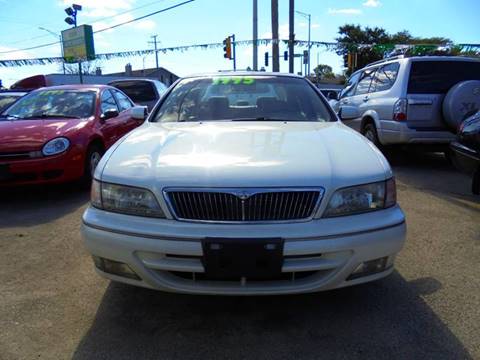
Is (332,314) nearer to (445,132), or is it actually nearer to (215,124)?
(215,124)

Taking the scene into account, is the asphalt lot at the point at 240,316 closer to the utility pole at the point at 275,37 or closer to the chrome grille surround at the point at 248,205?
the chrome grille surround at the point at 248,205

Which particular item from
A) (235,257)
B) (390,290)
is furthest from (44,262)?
(390,290)

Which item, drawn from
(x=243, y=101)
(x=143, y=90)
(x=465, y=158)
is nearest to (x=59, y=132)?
(x=243, y=101)

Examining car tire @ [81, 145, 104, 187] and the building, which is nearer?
car tire @ [81, 145, 104, 187]

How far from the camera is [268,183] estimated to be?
2521mm

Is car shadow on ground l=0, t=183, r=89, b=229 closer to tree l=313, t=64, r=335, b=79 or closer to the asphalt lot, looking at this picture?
the asphalt lot

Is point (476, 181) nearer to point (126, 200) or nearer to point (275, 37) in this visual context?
point (126, 200)

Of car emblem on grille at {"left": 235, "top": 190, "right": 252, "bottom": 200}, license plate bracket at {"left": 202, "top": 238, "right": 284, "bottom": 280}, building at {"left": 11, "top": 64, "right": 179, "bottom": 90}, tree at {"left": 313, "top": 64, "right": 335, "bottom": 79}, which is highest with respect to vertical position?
car emblem on grille at {"left": 235, "top": 190, "right": 252, "bottom": 200}

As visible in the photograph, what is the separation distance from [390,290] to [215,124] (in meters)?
1.77

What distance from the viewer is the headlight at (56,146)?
5.50 meters

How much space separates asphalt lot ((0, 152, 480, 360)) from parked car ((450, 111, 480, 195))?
3.65 ft

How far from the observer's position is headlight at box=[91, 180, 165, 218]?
2.61 meters

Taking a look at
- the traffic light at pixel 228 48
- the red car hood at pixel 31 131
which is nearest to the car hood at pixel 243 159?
the red car hood at pixel 31 131

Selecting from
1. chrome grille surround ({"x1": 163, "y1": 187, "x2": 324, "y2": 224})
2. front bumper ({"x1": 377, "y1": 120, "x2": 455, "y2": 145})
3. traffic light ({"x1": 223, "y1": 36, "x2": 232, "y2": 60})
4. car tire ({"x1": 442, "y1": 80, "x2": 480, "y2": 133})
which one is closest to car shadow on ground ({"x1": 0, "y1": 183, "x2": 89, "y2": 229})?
chrome grille surround ({"x1": 163, "y1": 187, "x2": 324, "y2": 224})
